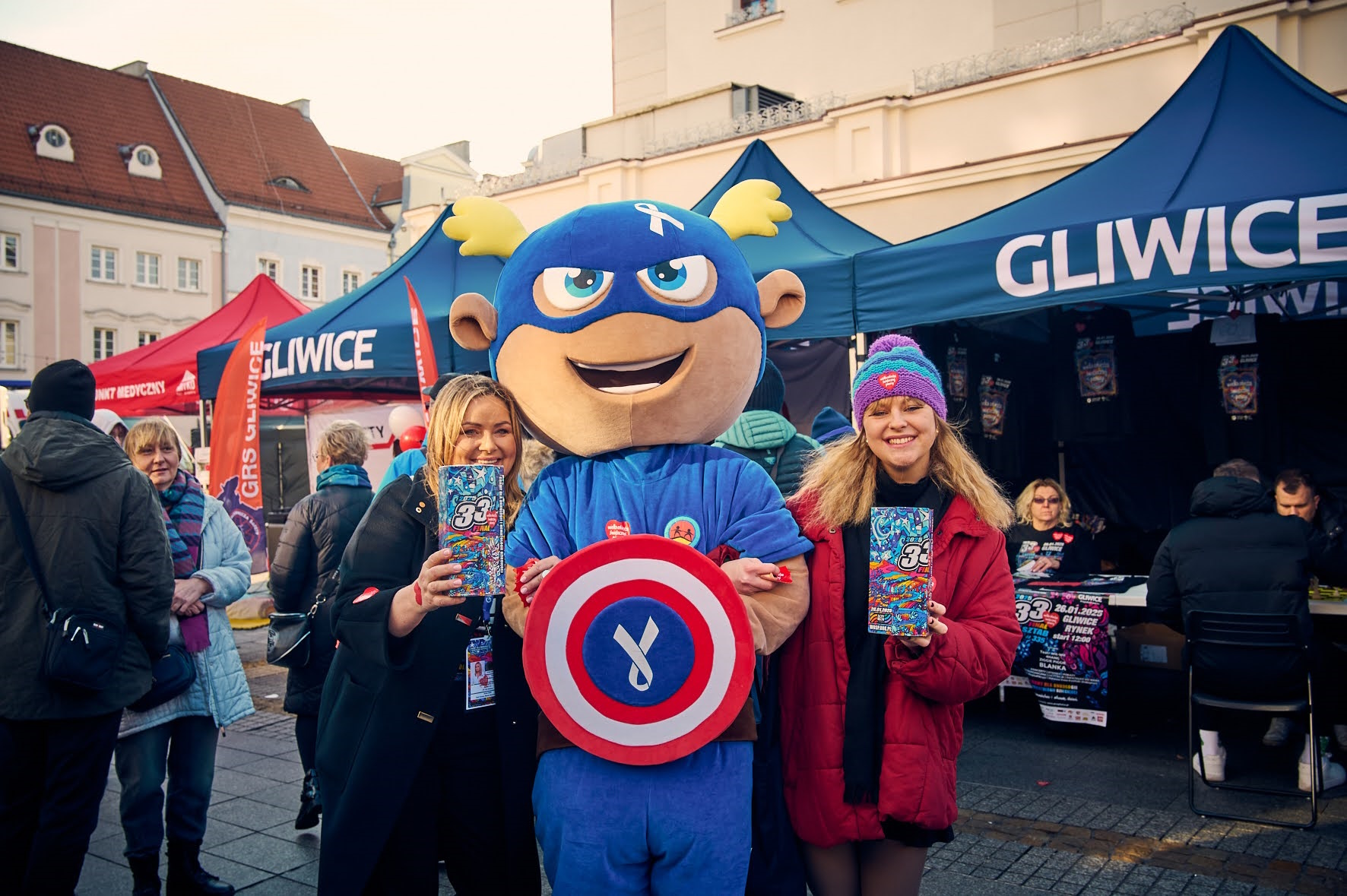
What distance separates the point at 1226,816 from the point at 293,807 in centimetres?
433

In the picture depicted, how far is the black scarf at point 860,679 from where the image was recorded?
7.23 ft

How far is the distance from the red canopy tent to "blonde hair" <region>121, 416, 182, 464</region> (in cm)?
606

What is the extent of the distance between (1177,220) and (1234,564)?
5.46 ft

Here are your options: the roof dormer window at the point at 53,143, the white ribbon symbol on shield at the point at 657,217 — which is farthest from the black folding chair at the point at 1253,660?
the roof dormer window at the point at 53,143

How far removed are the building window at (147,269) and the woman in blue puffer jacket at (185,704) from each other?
106 feet

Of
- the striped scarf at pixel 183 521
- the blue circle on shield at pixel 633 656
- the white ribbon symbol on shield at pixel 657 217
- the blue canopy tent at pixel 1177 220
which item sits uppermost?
the blue canopy tent at pixel 1177 220

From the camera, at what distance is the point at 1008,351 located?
281 inches

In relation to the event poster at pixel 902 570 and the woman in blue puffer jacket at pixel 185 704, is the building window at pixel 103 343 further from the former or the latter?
the event poster at pixel 902 570

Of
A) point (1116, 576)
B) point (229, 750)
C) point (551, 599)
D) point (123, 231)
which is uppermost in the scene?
point (123, 231)

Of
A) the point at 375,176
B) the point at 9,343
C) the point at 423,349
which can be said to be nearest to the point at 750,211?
the point at 423,349

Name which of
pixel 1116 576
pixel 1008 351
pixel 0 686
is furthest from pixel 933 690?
pixel 1008 351

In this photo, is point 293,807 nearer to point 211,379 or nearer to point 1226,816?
point 1226,816

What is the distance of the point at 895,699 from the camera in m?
2.21

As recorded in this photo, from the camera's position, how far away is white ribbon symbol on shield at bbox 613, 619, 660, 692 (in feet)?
6.66
